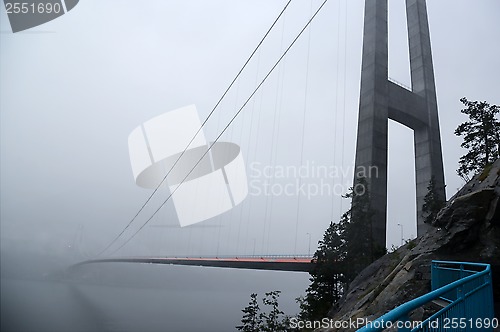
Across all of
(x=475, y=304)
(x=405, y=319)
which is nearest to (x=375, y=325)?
(x=405, y=319)

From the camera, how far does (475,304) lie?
3869 mm

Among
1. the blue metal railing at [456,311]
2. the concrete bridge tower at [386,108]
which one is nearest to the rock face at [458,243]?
the blue metal railing at [456,311]

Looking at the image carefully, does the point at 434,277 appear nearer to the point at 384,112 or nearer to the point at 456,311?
the point at 456,311

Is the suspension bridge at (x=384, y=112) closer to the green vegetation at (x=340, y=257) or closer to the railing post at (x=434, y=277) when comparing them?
the green vegetation at (x=340, y=257)

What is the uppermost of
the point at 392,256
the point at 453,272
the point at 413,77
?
the point at 413,77

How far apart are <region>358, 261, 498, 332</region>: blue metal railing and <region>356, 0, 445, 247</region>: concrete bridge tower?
59.0 feet

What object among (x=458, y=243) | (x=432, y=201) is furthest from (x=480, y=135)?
(x=458, y=243)

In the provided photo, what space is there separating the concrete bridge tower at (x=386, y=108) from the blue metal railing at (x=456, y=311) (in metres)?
18.0

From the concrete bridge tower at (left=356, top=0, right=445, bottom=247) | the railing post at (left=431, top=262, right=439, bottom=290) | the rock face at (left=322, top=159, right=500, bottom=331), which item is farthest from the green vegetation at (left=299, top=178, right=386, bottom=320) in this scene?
the railing post at (left=431, top=262, right=439, bottom=290)

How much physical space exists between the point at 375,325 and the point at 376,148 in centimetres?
2261

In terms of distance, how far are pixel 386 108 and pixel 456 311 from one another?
76.6 ft

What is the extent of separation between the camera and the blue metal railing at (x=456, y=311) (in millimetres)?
2334

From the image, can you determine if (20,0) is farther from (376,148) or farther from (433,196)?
(433,196)

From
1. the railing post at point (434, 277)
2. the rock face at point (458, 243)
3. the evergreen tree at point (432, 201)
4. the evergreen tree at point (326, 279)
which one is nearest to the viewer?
the railing post at point (434, 277)
